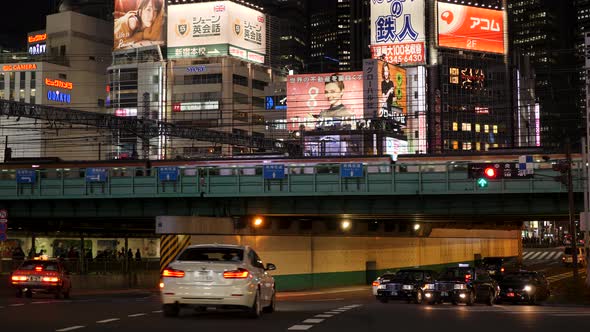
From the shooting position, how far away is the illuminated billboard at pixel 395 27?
486 ft

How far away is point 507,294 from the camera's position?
3625 cm

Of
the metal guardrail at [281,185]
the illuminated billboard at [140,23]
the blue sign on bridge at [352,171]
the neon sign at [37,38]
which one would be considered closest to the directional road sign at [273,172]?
the metal guardrail at [281,185]

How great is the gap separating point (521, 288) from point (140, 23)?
396 feet

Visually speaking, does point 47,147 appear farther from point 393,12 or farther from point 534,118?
point 534,118

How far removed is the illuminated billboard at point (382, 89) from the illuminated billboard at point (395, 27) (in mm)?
4240

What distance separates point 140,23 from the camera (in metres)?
148

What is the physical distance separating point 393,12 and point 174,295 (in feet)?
444

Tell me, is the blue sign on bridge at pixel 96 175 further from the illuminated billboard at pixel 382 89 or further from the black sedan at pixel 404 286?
the illuminated billboard at pixel 382 89

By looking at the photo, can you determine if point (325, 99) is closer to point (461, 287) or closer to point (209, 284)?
point (461, 287)

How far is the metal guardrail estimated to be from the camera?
43.1 m

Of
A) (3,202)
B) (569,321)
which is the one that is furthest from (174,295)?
(3,202)

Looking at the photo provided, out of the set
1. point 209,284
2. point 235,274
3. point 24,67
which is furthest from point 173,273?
point 24,67

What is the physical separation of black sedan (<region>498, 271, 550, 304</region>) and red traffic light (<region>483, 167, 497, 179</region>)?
6.28m

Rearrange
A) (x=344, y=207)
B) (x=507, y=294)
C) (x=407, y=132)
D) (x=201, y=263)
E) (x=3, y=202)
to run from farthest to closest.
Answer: (x=407, y=132) → (x=3, y=202) → (x=344, y=207) → (x=507, y=294) → (x=201, y=263)
